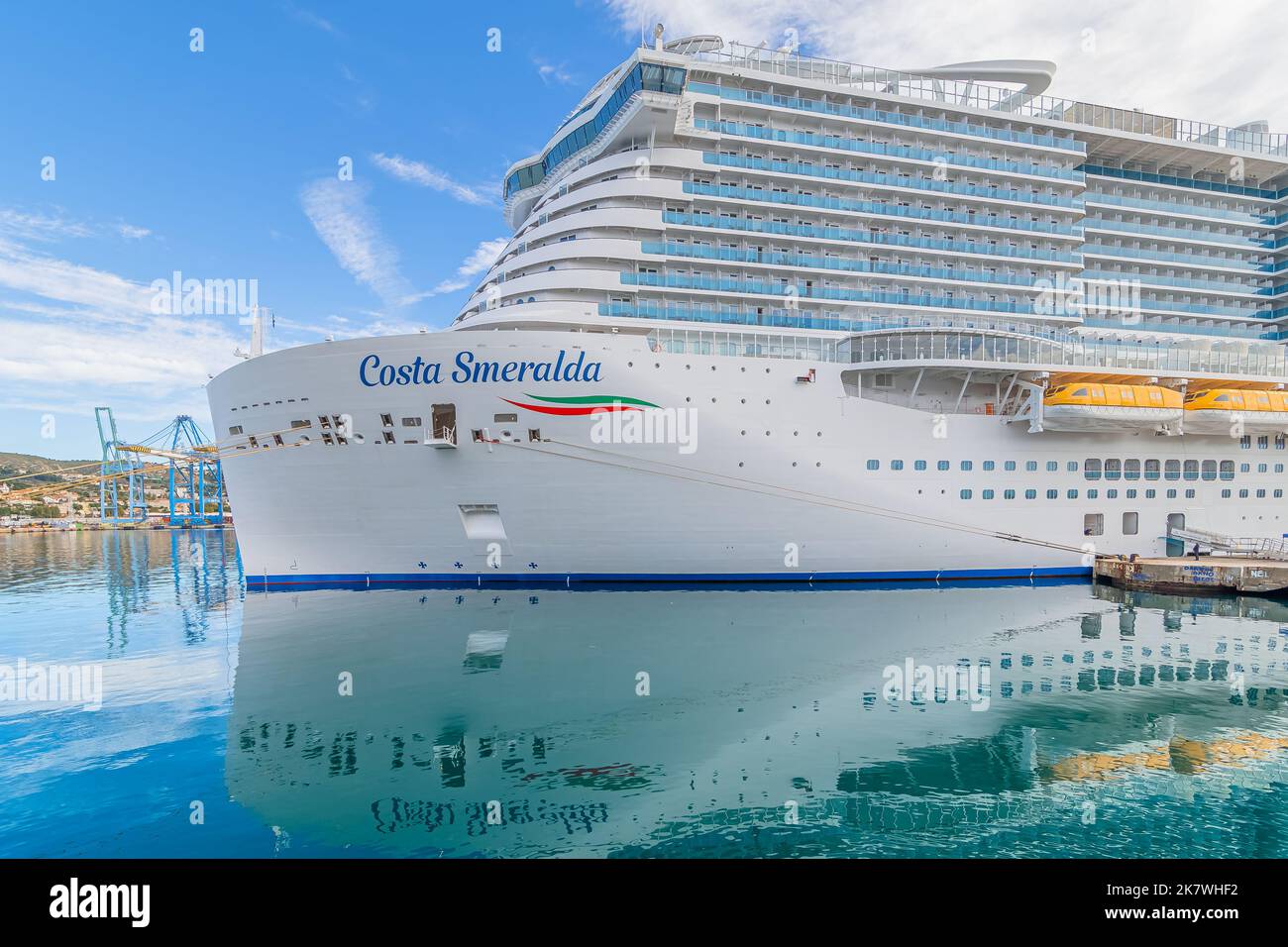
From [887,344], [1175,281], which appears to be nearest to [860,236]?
[887,344]

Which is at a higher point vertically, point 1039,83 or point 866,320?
point 1039,83

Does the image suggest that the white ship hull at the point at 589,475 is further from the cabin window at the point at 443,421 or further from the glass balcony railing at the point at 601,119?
the glass balcony railing at the point at 601,119

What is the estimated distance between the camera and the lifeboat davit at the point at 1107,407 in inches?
717

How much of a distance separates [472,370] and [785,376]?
8.50 meters

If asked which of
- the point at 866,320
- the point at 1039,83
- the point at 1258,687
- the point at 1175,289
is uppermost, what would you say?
the point at 1039,83

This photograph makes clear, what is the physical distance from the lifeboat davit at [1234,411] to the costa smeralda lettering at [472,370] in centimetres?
1953

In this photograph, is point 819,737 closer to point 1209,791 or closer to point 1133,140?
point 1209,791

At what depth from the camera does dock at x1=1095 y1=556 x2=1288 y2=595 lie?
61.0 ft

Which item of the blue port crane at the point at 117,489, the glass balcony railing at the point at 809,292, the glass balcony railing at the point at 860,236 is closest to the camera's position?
the glass balcony railing at the point at 809,292

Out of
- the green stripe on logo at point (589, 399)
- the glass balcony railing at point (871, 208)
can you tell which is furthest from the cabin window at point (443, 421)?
the glass balcony railing at point (871, 208)

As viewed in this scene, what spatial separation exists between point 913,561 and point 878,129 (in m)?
14.5

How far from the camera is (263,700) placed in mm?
9984

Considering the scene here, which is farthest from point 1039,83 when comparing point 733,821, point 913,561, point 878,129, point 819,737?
point 733,821
